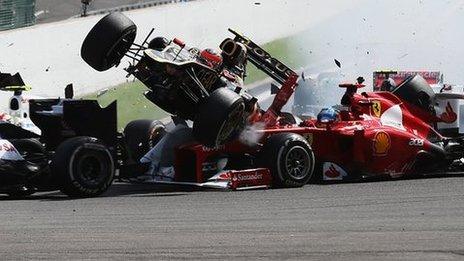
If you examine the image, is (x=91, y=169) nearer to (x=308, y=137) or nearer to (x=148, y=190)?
(x=148, y=190)

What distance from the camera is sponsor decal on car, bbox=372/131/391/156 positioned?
577 inches

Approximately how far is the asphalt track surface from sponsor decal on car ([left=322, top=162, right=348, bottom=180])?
2.27 feet

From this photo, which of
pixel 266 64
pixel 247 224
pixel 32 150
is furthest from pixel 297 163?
pixel 247 224

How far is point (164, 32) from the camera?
2600 centimetres

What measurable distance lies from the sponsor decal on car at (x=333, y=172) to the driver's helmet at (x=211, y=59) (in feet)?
6.68

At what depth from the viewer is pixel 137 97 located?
78.2ft

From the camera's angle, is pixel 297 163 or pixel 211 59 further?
pixel 211 59

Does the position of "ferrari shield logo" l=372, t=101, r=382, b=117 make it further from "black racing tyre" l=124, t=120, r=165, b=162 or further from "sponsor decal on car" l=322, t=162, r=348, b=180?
"black racing tyre" l=124, t=120, r=165, b=162

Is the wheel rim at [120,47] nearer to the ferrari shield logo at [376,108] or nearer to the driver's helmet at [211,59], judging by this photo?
the driver's helmet at [211,59]

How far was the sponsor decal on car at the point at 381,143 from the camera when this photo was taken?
1466 centimetres

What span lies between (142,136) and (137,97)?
8.09 metres

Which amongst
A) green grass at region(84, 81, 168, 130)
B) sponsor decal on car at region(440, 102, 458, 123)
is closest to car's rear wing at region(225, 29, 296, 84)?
sponsor decal on car at region(440, 102, 458, 123)

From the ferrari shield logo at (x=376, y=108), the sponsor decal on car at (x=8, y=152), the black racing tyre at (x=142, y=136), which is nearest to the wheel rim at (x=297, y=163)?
the ferrari shield logo at (x=376, y=108)

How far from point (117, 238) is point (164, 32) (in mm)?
17450
